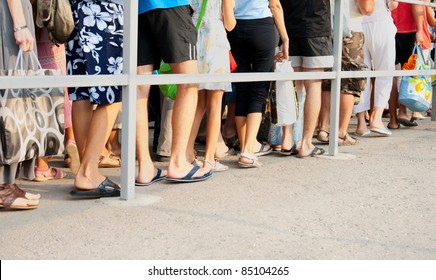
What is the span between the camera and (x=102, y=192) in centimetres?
429

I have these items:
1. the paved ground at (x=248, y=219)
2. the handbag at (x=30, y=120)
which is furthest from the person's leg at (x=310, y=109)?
the handbag at (x=30, y=120)

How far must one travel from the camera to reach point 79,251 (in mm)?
3250

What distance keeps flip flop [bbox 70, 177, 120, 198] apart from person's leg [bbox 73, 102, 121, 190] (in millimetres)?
29

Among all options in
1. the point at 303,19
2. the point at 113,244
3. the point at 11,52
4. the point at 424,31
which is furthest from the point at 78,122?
the point at 424,31

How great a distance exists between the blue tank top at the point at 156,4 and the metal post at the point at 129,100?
320mm

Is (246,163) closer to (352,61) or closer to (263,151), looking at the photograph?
(263,151)

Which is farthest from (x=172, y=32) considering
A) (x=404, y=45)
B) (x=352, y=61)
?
(x=404, y=45)

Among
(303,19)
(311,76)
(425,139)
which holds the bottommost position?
(425,139)

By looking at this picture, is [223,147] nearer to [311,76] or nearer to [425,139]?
[311,76]

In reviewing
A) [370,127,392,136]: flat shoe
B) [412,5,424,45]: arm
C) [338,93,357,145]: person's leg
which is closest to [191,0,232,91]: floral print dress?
[338,93,357,145]: person's leg

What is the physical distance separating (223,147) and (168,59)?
1.65 meters

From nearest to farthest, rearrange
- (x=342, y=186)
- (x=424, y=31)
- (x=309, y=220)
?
(x=309, y=220)
(x=342, y=186)
(x=424, y=31)

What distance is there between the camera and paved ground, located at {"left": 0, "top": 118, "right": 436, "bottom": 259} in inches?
130

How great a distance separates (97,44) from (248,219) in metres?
1.23
